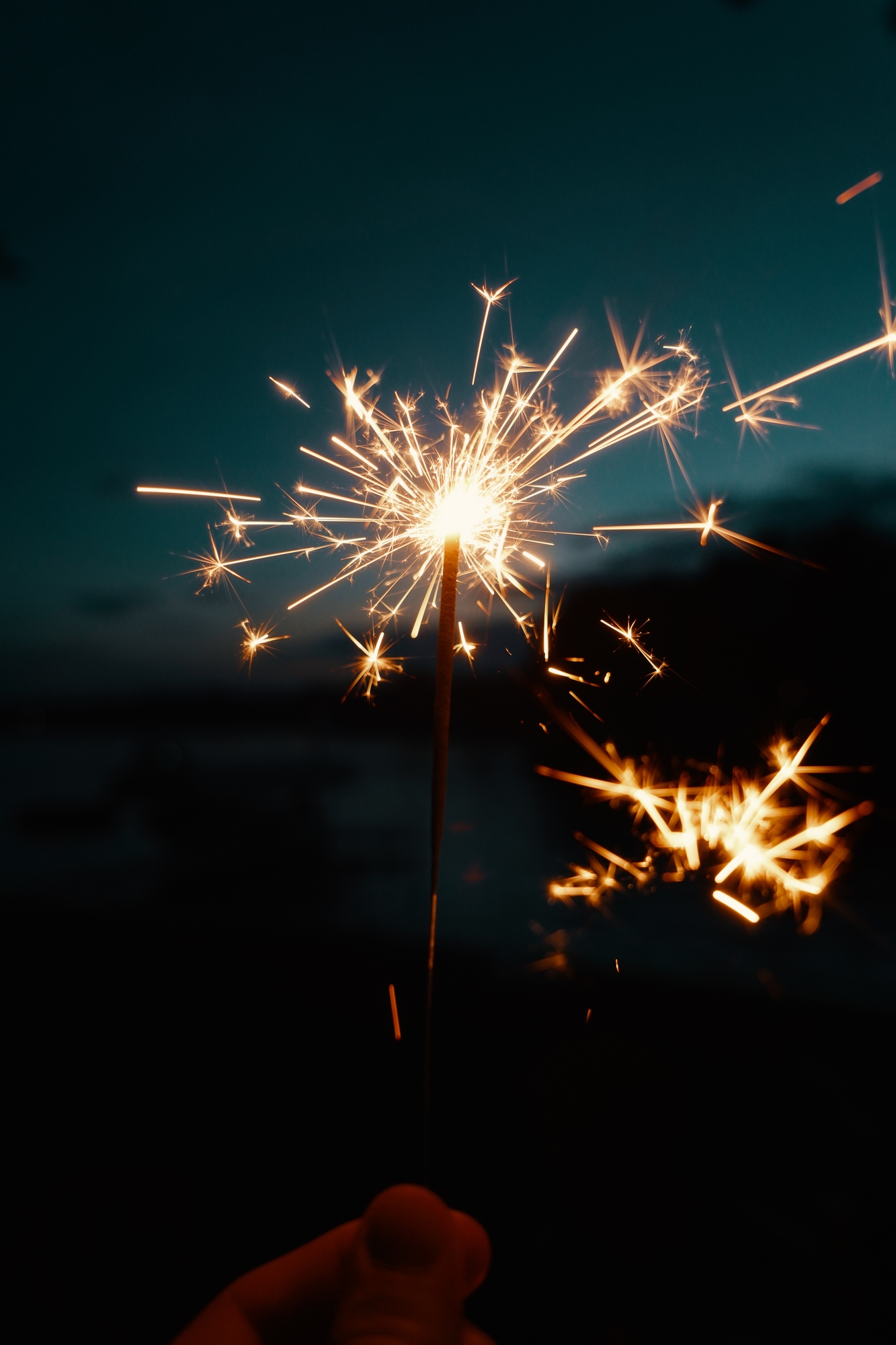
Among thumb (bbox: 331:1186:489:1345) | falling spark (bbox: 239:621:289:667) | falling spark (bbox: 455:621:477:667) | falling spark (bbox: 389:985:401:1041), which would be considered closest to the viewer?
thumb (bbox: 331:1186:489:1345)

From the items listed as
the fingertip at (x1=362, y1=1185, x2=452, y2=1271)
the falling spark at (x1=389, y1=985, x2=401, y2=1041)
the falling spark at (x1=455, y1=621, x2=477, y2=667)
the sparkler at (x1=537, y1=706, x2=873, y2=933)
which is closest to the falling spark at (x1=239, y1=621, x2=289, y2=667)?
the falling spark at (x1=455, y1=621, x2=477, y2=667)

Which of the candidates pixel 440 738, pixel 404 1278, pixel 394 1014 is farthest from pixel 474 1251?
pixel 394 1014

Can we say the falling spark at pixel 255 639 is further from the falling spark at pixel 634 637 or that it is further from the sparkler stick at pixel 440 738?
the falling spark at pixel 634 637

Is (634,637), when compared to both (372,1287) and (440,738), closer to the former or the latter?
(440,738)

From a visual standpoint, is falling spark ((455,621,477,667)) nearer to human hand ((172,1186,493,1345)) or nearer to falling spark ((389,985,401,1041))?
human hand ((172,1186,493,1345))

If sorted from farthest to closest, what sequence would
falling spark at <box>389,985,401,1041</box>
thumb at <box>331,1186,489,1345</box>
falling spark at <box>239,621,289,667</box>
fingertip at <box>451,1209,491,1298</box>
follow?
falling spark at <box>389,985,401,1041</box> < falling spark at <box>239,621,289,667</box> < fingertip at <box>451,1209,491,1298</box> < thumb at <box>331,1186,489,1345</box>

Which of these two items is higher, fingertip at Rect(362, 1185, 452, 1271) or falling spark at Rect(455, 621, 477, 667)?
falling spark at Rect(455, 621, 477, 667)
